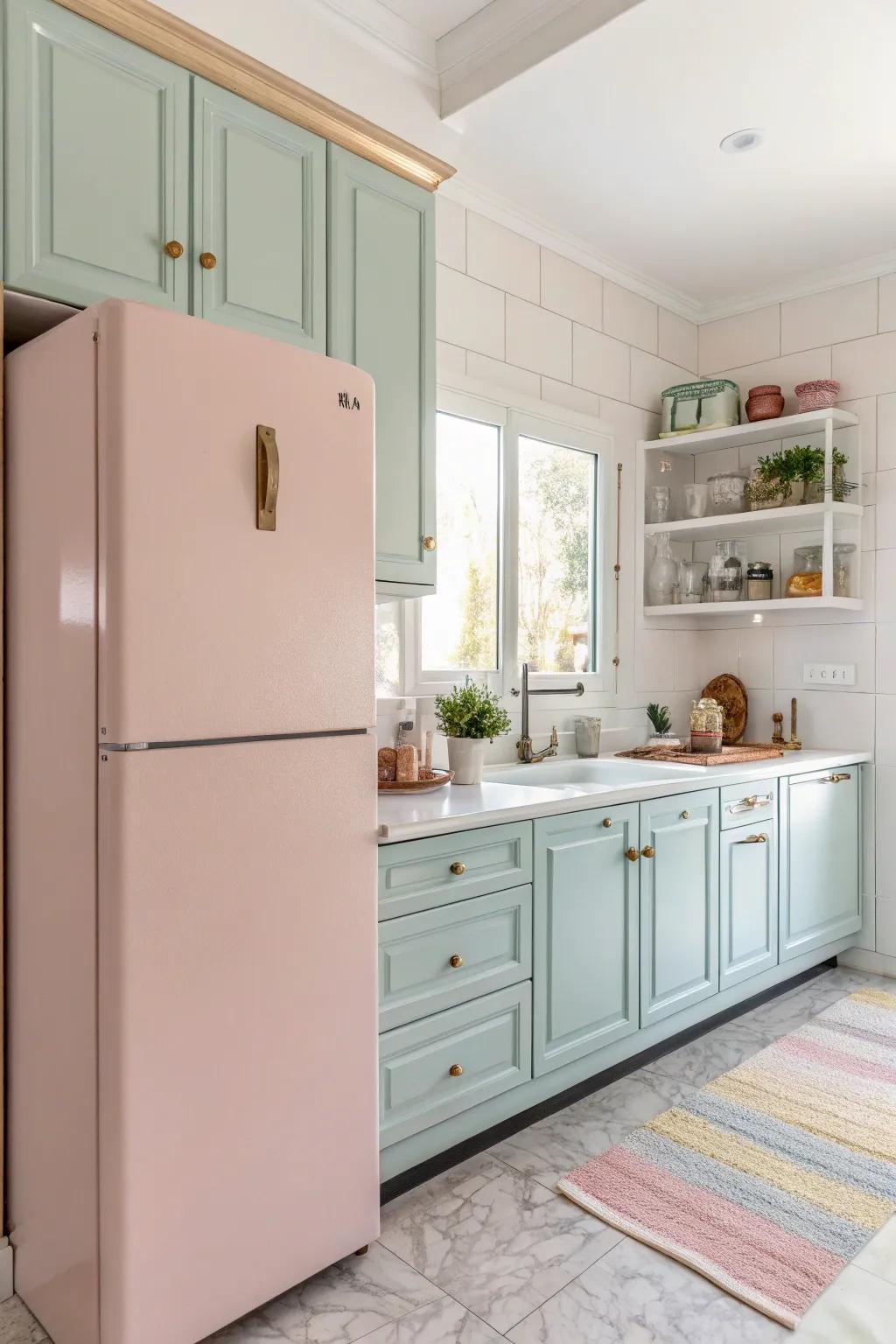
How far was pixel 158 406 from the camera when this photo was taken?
1442 mm

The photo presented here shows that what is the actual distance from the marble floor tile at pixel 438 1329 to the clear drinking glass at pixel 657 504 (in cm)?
285

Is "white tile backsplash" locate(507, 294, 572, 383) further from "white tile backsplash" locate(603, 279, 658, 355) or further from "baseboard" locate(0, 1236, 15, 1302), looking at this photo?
"baseboard" locate(0, 1236, 15, 1302)

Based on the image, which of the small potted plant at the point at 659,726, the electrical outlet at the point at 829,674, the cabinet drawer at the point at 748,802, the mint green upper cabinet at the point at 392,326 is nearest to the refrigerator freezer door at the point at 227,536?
the mint green upper cabinet at the point at 392,326

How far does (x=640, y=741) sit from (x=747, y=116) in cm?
212

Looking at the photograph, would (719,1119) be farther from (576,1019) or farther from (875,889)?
(875,889)

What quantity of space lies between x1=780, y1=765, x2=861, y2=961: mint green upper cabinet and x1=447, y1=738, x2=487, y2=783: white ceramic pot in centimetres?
123

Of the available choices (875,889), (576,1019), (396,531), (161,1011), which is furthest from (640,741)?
(161,1011)

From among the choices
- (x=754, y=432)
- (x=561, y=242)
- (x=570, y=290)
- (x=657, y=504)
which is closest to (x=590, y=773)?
(x=657, y=504)

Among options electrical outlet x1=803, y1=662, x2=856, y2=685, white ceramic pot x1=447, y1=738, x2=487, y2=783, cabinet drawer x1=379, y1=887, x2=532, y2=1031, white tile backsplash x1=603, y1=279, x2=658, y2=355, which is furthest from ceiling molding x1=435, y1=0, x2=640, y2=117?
electrical outlet x1=803, y1=662, x2=856, y2=685

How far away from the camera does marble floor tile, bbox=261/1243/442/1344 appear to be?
1.63 metres

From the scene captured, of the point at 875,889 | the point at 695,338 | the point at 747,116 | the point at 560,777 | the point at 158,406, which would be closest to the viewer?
the point at 158,406

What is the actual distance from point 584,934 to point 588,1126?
0.48 m

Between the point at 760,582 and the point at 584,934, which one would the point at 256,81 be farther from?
the point at 760,582

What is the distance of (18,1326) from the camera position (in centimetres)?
163
